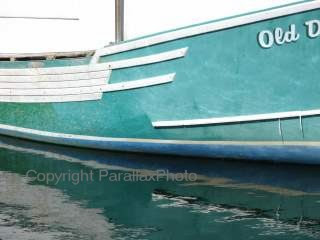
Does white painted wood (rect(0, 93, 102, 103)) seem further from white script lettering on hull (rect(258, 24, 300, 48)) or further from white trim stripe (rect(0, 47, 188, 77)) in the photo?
white script lettering on hull (rect(258, 24, 300, 48))

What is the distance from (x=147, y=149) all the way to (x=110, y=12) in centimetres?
212

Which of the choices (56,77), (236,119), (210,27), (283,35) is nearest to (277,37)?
(283,35)

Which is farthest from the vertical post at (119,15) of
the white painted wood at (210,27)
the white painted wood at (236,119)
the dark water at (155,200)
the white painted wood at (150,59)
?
the dark water at (155,200)

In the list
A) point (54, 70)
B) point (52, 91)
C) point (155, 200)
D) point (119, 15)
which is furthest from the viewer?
point (52, 91)

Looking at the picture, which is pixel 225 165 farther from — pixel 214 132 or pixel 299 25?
pixel 299 25

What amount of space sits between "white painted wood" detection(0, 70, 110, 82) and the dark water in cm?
112

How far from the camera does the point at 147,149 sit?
8688 mm

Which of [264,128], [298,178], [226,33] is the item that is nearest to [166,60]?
[226,33]

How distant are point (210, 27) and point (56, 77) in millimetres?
2513

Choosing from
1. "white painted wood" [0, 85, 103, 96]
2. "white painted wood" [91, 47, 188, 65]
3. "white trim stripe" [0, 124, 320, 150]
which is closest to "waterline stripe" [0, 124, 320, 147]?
"white trim stripe" [0, 124, 320, 150]

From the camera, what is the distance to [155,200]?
6.82 m

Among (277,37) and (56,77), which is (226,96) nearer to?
→ (277,37)

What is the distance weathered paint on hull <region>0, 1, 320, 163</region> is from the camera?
767 cm

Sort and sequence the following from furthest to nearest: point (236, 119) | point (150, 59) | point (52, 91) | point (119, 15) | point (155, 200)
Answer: point (52, 91) < point (119, 15) < point (150, 59) < point (236, 119) < point (155, 200)
